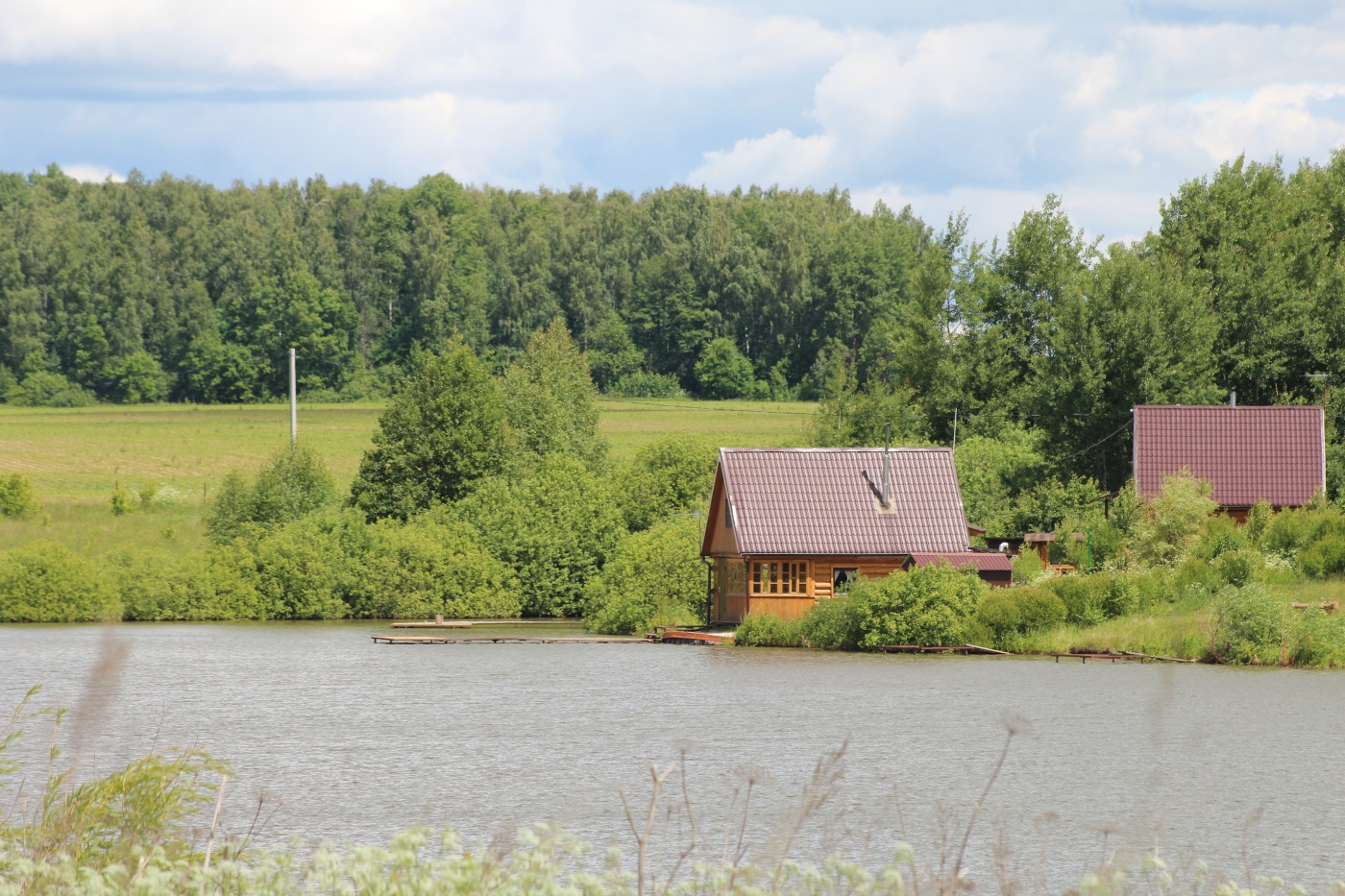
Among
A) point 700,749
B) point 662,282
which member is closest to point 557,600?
point 700,749

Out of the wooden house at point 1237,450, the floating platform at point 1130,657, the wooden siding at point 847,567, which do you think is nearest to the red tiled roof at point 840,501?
the wooden siding at point 847,567

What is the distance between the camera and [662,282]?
405 ft

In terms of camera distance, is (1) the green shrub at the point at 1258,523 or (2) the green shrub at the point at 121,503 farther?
(2) the green shrub at the point at 121,503

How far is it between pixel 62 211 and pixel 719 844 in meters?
126

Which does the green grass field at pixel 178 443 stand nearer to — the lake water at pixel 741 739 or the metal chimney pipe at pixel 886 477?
the metal chimney pipe at pixel 886 477

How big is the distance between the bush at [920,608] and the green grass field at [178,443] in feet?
66.4

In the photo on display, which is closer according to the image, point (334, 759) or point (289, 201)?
point (334, 759)

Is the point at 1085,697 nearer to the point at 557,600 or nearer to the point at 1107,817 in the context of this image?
the point at 1107,817

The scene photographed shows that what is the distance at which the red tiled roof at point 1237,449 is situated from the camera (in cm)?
5244

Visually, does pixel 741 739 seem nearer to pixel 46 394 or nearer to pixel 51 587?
pixel 51 587

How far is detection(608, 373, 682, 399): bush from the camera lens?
383 feet

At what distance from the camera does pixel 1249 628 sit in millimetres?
35656

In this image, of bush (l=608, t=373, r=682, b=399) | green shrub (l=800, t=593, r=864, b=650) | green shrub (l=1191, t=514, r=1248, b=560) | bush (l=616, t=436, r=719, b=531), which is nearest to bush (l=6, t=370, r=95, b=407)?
bush (l=608, t=373, r=682, b=399)

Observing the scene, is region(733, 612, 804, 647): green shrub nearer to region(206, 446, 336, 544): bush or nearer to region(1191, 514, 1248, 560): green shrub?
region(1191, 514, 1248, 560): green shrub
